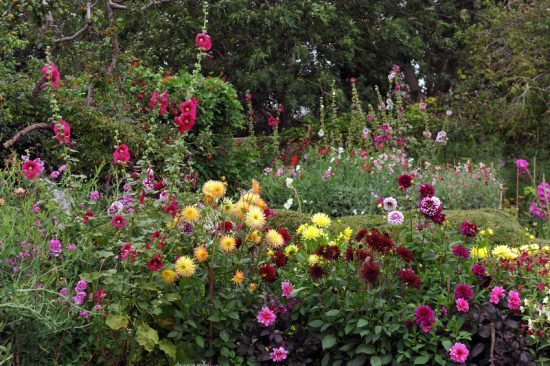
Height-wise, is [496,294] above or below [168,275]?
below

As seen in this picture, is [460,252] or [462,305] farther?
[460,252]

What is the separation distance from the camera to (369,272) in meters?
2.48

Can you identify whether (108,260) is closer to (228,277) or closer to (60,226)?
(60,226)

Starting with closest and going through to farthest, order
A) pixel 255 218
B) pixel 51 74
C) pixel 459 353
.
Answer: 1. pixel 459 353
2. pixel 255 218
3. pixel 51 74

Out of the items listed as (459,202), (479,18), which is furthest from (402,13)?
(459,202)

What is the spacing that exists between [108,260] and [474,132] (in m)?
9.61

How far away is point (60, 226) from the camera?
2896 millimetres

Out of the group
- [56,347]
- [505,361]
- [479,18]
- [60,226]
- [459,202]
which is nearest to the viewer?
[505,361]

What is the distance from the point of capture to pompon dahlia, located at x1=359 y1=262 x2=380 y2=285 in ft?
8.12

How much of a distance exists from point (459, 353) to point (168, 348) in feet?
3.57

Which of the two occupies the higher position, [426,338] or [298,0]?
[298,0]

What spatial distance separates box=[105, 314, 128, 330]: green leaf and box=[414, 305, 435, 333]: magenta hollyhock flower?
3.49 ft

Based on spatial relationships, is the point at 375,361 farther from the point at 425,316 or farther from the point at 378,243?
the point at 378,243

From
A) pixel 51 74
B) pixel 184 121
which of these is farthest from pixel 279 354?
pixel 51 74
